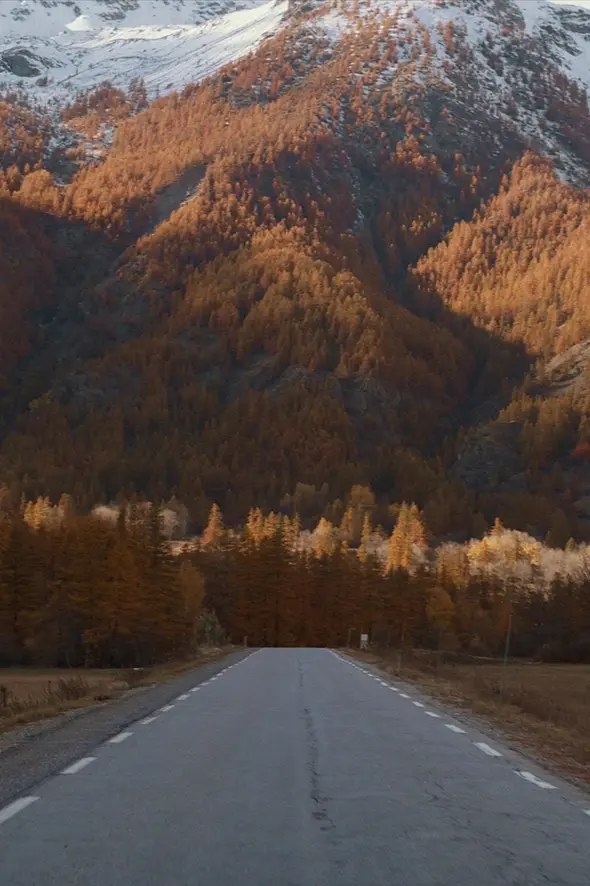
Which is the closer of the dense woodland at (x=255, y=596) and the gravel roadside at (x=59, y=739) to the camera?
the gravel roadside at (x=59, y=739)

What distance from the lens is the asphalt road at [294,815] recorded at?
26.1 feet

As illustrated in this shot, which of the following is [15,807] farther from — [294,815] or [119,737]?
[119,737]

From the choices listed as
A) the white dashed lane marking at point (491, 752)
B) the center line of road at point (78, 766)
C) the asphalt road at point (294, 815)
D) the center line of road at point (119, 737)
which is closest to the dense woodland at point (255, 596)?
the white dashed lane marking at point (491, 752)

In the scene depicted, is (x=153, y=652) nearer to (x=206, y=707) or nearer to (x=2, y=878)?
(x=206, y=707)

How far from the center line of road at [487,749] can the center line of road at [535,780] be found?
5.45ft

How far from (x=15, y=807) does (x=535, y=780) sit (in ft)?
21.9

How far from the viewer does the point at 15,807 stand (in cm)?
1005

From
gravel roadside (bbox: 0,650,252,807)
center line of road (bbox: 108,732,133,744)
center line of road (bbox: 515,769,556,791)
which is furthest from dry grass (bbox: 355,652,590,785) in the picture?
gravel roadside (bbox: 0,650,252,807)

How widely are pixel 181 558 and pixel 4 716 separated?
4317 inches

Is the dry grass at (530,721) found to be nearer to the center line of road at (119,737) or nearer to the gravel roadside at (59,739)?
the center line of road at (119,737)

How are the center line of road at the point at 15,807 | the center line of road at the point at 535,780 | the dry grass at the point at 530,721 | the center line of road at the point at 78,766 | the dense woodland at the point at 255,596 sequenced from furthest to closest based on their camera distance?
1. the dense woodland at the point at 255,596
2. the dry grass at the point at 530,721
3. the center line of road at the point at 535,780
4. the center line of road at the point at 78,766
5. the center line of road at the point at 15,807

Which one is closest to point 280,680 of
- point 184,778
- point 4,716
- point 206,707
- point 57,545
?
point 206,707

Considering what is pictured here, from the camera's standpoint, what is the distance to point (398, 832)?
31.0 ft

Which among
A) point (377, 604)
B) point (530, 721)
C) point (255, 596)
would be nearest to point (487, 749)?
point (530, 721)
